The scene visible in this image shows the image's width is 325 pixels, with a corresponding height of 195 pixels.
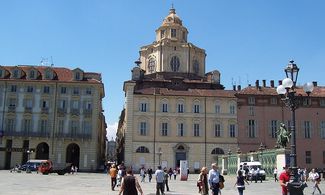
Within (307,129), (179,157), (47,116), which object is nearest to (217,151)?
(179,157)

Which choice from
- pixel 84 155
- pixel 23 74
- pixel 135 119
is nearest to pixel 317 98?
pixel 135 119

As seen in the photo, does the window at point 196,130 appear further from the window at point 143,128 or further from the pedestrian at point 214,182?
the pedestrian at point 214,182

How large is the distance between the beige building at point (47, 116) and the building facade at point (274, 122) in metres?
21.1

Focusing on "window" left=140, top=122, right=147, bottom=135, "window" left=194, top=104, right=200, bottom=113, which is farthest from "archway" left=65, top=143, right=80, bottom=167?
"window" left=194, top=104, right=200, bottom=113

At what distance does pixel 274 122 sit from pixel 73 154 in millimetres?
29412

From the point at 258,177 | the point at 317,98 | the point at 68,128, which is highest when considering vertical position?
the point at 317,98

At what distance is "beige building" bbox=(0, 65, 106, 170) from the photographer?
6178cm

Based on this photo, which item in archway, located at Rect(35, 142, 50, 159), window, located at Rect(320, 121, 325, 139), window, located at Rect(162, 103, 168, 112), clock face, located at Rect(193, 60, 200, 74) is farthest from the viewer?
clock face, located at Rect(193, 60, 200, 74)

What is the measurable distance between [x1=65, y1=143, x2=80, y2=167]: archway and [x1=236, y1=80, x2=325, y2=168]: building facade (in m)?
23.3

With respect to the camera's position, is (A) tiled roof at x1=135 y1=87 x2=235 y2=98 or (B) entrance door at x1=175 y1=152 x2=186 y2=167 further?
(A) tiled roof at x1=135 y1=87 x2=235 y2=98

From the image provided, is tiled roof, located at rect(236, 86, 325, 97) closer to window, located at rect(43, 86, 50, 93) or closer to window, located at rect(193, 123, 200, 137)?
window, located at rect(193, 123, 200, 137)

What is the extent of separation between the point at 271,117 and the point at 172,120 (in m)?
14.5

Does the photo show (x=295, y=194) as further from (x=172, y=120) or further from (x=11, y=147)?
(x=11, y=147)

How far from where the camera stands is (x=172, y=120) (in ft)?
209
